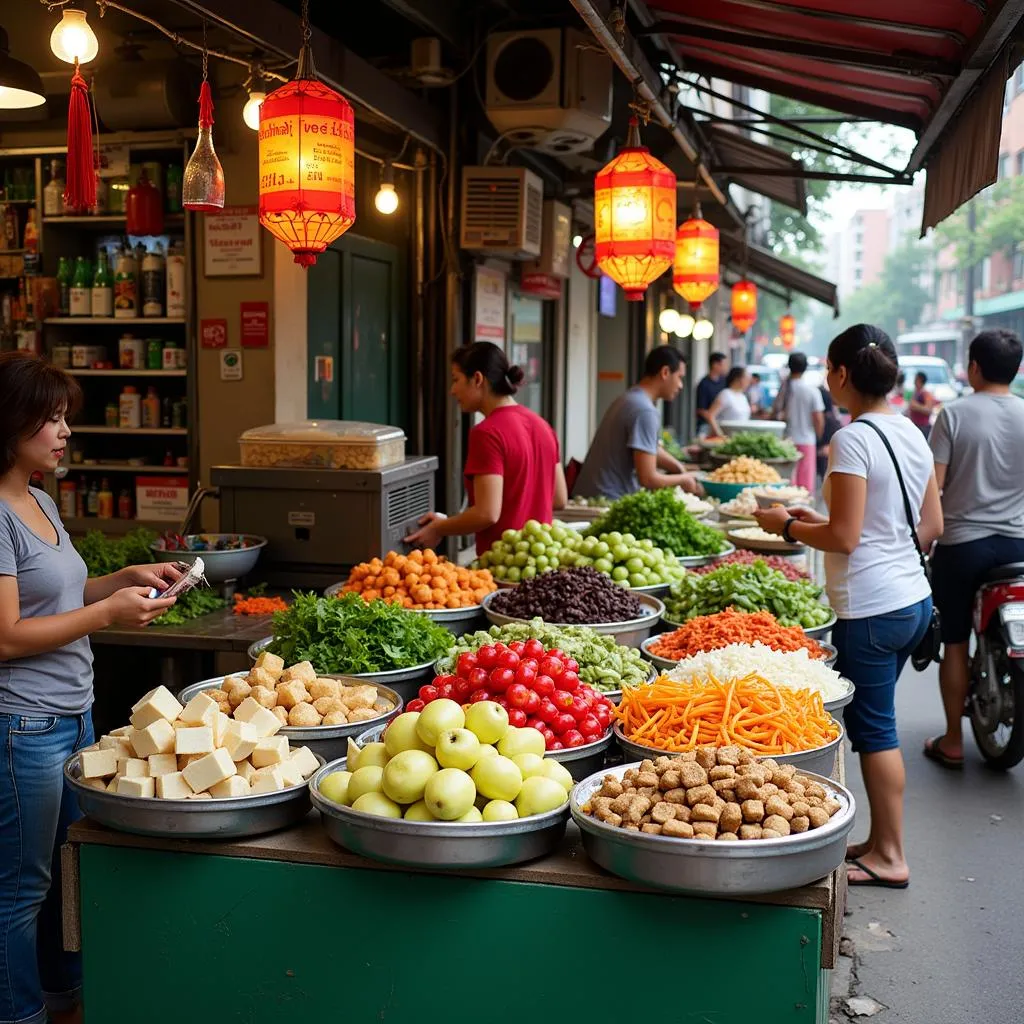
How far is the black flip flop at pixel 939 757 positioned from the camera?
6512 mm

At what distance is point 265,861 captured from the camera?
2.76 m

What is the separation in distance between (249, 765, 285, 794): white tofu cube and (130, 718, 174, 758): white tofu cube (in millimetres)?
225

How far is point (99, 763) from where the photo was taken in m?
2.84

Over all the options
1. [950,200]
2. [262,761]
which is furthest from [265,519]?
[950,200]

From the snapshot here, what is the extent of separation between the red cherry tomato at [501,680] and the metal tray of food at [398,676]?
0.65 metres

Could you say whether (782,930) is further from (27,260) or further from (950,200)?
(27,260)

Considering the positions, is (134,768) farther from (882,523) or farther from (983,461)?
(983,461)

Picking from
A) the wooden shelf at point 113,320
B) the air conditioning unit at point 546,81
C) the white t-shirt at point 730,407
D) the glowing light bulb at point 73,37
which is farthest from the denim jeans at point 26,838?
the white t-shirt at point 730,407

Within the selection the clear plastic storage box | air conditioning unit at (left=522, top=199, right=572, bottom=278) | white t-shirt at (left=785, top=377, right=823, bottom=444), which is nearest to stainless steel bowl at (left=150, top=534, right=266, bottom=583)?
the clear plastic storage box

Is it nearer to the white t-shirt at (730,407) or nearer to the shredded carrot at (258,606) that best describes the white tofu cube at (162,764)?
the shredded carrot at (258,606)

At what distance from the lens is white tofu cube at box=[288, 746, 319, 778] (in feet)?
9.68

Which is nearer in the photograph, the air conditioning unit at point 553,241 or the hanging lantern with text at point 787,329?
the air conditioning unit at point 553,241

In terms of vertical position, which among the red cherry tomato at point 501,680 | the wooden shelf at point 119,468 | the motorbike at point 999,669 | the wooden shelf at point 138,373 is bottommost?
the motorbike at point 999,669

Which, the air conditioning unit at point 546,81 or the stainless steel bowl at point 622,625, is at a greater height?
Answer: the air conditioning unit at point 546,81
